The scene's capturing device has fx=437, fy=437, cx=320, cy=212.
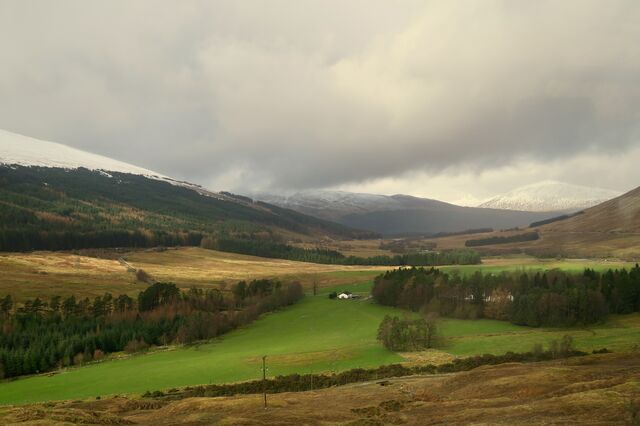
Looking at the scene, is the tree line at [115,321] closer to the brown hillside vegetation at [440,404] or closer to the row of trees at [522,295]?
the row of trees at [522,295]

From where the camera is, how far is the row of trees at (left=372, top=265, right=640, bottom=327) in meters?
112

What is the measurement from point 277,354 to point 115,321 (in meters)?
70.1

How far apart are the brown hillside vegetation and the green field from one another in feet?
49.4

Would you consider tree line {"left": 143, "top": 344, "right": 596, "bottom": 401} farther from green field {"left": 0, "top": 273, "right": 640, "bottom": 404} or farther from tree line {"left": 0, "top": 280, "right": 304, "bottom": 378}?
tree line {"left": 0, "top": 280, "right": 304, "bottom": 378}

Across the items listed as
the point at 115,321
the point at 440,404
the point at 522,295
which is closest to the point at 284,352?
the point at 440,404

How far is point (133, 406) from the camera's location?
72.6 metres

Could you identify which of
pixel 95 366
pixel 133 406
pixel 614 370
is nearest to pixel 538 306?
pixel 614 370

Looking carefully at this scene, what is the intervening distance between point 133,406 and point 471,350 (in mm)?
67938

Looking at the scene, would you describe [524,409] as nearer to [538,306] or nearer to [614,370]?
[614,370]

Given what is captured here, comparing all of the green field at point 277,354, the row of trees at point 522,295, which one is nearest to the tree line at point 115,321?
the green field at point 277,354

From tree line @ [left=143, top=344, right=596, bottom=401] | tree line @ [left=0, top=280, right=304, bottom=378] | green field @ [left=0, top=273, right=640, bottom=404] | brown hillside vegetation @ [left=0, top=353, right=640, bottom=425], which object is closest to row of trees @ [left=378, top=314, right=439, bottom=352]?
green field @ [left=0, top=273, right=640, bottom=404]

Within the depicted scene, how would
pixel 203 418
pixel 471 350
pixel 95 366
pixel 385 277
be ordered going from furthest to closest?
pixel 385 277
pixel 95 366
pixel 471 350
pixel 203 418

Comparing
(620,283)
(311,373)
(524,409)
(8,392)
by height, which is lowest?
(8,392)

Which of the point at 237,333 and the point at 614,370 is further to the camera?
the point at 237,333
